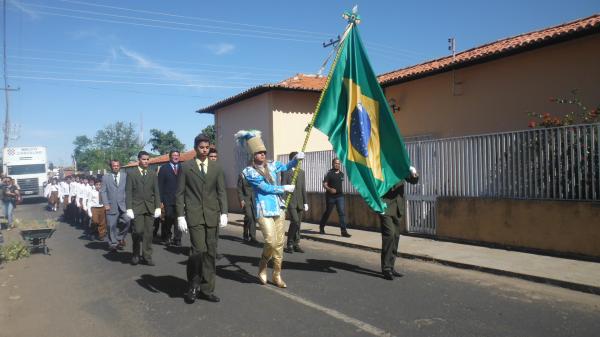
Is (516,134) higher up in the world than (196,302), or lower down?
higher up

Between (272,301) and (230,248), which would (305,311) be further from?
(230,248)

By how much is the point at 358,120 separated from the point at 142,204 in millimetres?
4208

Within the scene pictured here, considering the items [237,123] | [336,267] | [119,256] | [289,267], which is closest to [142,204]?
[119,256]

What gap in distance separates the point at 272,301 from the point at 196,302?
0.93 metres

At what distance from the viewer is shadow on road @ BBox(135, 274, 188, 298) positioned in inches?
Answer: 243

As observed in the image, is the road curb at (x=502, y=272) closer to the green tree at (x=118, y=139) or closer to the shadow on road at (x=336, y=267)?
the shadow on road at (x=336, y=267)

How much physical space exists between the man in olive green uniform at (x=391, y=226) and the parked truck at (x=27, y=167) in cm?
3236

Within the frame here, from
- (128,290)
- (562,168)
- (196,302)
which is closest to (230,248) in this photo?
(128,290)

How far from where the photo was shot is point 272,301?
5547 mm

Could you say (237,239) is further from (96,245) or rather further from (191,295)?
(191,295)

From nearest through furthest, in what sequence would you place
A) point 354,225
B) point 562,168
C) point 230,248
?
point 562,168
point 230,248
point 354,225

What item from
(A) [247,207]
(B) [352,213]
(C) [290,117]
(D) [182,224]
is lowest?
(B) [352,213]

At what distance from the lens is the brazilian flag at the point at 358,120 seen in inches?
264

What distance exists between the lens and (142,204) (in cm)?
830
